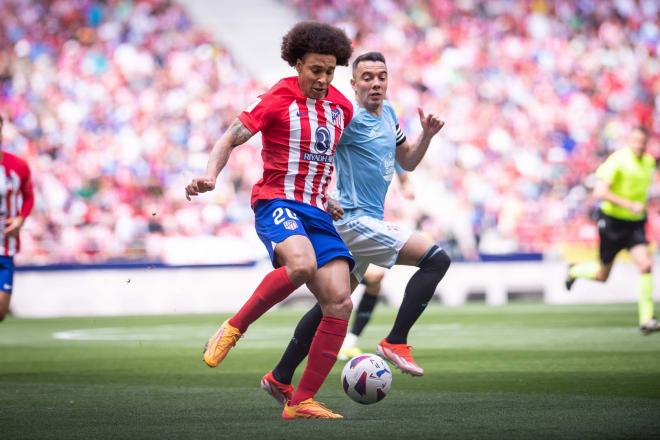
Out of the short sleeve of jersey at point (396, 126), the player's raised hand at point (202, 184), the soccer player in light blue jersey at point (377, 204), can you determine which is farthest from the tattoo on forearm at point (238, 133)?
the short sleeve of jersey at point (396, 126)

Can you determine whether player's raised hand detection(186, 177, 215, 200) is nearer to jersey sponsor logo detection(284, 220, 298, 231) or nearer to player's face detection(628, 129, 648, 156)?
jersey sponsor logo detection(284, 220, 298, 231)

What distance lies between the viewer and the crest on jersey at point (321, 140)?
684cm

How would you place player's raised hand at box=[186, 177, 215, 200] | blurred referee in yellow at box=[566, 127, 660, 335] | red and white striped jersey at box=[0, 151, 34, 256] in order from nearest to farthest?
player's raised hand at box=[186, 177, 215, 200]
red and white striped jersey at box=[0, 151, 34, 256]
blurred referee in yellow at box=[566, 127, 660, 335]

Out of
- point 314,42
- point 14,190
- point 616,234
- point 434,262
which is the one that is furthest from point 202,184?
point 616,234

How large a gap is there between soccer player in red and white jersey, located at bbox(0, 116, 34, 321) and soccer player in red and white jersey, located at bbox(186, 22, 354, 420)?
3.95 m

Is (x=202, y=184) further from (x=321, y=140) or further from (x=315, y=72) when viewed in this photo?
(x=315, y=72)

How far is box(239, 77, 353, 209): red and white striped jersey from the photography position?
6711mm

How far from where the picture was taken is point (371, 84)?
8062mm

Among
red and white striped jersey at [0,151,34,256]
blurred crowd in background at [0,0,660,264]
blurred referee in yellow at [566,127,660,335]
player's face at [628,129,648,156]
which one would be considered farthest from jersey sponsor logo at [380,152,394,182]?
blurred crowd in background at [0,0,660,264]

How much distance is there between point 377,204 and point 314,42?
1.82 metres

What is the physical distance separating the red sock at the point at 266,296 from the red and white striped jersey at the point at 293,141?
1.57 ft

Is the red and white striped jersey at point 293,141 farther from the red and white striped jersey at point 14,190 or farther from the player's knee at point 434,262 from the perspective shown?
the red and white striped jersey at point 14,190

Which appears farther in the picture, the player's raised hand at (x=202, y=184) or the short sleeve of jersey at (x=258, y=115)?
the short sleeve of jersey at (x=258, y=115)

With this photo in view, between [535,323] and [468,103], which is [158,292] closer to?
[535,323]
